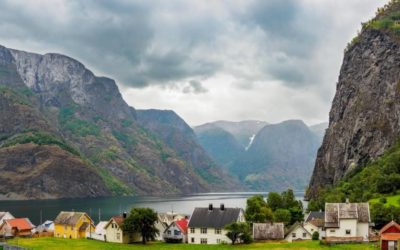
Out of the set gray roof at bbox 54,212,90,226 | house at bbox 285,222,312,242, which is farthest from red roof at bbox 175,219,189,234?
gray roof at bbox 54,212,90,226

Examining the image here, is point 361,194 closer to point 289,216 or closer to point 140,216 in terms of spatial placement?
point 289,216

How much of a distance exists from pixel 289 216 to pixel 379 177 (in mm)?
49816

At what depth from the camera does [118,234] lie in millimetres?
118438

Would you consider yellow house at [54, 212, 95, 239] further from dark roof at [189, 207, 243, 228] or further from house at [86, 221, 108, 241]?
dark roof at [189, 207, 243, 228]

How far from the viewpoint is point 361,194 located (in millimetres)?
174000

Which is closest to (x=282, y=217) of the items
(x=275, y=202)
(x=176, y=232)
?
(x=275, y=202)

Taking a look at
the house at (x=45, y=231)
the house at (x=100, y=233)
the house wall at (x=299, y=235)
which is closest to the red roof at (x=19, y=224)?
the house at (x=45, y=231)

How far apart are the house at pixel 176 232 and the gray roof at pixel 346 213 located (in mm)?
32190

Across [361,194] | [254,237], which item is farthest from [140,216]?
[361,194]

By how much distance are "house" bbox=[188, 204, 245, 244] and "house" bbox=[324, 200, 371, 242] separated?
65.4ft

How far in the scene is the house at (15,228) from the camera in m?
134

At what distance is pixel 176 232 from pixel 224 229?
15.4 m

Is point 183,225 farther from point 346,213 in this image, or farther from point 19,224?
point 19,224

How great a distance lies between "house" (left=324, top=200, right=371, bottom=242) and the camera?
100938mm
